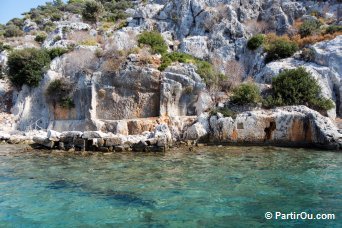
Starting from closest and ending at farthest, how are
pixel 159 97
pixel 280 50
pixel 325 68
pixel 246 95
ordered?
1. pixel 246 95
2. pixel 159 97
3. pixel 325 68
4. pixel 280 50

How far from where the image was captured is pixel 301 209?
312 inches

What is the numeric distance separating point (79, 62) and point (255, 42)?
1724cm

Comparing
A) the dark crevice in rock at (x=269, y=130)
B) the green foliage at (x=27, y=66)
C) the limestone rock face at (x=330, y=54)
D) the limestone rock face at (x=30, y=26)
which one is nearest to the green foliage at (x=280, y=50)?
the limestone rock face at (x=330, y=54)

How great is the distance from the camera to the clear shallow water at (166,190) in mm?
7492

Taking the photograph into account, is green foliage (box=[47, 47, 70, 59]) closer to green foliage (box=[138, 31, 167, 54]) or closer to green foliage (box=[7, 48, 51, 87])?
green foliage (box=[7, 48, 51, 87])

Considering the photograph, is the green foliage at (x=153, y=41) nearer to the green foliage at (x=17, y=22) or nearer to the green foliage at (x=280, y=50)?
the green foliage at (x=280, y=50)

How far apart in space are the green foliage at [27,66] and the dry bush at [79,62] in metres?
2.06

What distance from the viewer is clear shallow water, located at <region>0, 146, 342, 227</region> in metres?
7.49

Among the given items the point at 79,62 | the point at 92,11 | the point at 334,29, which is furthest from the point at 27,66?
the point at 334,29

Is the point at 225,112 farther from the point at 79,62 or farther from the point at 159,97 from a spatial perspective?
the point at 79,62

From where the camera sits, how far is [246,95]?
2184 cm

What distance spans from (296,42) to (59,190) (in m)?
27.4

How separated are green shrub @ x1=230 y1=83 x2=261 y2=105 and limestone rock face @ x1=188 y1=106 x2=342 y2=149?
1.38 meters

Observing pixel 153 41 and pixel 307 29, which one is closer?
pixel 153 41
